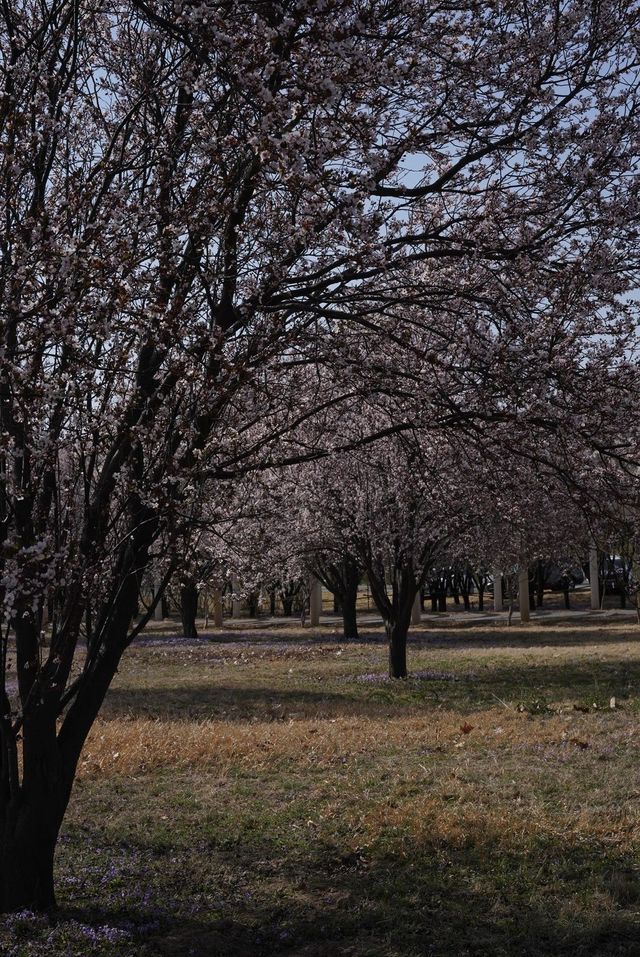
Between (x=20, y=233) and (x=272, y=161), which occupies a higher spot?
(x=272, y=161)

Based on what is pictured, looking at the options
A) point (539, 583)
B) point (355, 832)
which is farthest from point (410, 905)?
point (539, 583)

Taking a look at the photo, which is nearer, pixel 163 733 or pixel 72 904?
pixel 72 904

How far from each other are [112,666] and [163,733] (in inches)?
256

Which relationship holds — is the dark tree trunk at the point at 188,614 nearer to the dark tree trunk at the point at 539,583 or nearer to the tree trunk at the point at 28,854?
the dark tree trunk at the point at 539,583

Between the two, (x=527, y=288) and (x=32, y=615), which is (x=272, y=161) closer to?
(x=527, y=288)

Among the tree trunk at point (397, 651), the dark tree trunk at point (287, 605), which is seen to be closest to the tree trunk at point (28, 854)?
the tree trunk at point (397, 651)

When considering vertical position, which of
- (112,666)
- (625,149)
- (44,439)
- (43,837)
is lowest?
(43,837)

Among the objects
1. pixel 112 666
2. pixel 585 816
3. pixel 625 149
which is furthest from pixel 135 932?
pixel 625 149

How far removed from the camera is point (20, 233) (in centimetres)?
483

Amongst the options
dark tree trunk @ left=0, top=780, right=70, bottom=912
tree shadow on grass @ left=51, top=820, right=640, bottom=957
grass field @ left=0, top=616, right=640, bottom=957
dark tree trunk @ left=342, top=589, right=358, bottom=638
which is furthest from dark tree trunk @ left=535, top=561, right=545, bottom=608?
dark tree trunk @ left=0, top=780, right=70, bottom=912

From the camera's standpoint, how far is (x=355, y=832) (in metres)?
7.60

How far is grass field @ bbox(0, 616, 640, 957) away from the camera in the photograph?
5581mm

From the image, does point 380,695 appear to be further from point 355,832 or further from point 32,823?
point 32,823

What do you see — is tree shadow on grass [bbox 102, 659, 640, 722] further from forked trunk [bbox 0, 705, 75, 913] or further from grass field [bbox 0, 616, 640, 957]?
forked trunk [bbox 0, 705, 75, 913]
